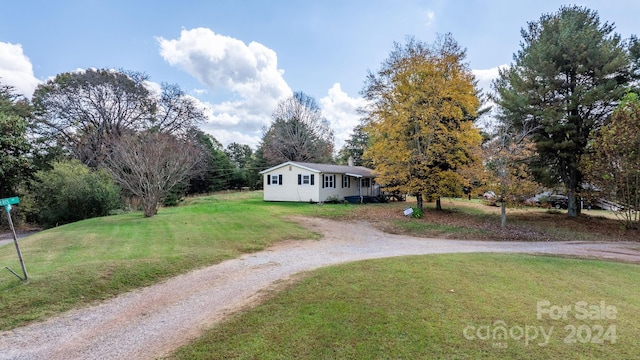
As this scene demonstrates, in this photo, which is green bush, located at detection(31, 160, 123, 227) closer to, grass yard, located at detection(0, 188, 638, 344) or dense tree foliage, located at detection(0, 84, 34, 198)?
dense tree foliage, located at detection(0, 84, 34, 198)

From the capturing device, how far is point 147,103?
29.7 m

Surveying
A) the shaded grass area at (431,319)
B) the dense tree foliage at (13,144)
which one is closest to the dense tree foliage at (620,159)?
the shaded grass area at (431,319)

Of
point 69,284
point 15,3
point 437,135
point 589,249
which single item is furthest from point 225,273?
point 15,3

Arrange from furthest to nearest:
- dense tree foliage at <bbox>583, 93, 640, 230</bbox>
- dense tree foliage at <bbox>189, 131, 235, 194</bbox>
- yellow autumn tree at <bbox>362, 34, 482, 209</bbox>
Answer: dense tree foliage at <bbox>189, 131, 235, 194</bbox>
yellow autumn tree at <bbox>362, 34, 482, 209</bbox>
dense tree foliage at <bbox>583, 93, 640, 230</bbox>

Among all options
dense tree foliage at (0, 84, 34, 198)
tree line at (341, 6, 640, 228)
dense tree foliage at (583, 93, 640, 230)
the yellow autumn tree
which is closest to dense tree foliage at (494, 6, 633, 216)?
tree line at (341, 6, 640, 228)

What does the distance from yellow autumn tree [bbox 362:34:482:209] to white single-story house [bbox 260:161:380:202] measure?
488 centimetres

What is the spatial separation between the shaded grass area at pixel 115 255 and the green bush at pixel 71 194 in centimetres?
441

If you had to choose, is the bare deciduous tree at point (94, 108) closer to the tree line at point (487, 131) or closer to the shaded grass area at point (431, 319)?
the tree line at point (487, 131)

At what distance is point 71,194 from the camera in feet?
55.9

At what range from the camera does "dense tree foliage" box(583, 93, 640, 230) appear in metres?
12.8

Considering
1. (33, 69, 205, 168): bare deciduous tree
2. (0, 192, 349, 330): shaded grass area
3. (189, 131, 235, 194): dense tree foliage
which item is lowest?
(0, 192, 349, 330): shaded grass area

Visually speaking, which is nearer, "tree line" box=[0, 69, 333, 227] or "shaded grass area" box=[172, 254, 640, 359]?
"shaded grass area" box=[172, 254, 640, 359]

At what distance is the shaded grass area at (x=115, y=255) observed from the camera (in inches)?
209

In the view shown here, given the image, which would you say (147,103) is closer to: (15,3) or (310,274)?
(15,3)
